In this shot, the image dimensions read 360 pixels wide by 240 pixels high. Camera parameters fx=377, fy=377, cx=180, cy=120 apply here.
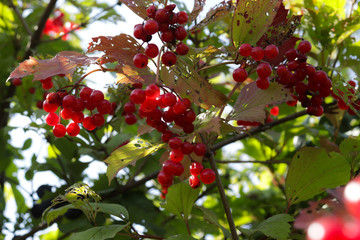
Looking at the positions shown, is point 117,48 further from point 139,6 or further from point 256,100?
point 256,100

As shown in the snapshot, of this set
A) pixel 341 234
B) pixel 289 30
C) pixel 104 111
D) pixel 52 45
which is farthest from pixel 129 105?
pixel 52 45

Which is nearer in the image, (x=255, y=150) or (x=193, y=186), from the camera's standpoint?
(x=193, y=186)

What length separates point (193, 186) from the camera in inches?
41.5

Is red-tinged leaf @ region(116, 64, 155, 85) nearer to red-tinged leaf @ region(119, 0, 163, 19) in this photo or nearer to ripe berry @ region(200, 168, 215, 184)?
red-tinged leaf @ region(119, 0, 163, 19)

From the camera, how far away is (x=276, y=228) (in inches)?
40.2

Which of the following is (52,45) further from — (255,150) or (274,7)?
(274,7)

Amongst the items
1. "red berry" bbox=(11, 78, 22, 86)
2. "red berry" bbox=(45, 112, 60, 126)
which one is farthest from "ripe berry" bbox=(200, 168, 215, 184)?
"red berry" bbox=(11, 78, 22, 86)

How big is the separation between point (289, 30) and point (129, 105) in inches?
22.7

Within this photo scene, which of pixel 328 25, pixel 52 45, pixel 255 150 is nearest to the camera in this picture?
pixel 328 25

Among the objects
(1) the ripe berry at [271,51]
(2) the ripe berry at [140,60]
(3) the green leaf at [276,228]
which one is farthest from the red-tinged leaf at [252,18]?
(3) the green leaf at [276,228]

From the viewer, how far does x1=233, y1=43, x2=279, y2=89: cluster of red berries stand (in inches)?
38.9

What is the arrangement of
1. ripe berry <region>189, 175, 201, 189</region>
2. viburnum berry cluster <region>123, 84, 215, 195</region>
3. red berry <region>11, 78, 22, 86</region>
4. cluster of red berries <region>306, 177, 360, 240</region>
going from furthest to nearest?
red berry <region>11, 78, 22, 86</region> → ripe berry <region>189, 175, 201, 189</region> → viburnum berry cluster <region>123, 84, 215, 195</region> → cluster of red berries <region>306, 177, 360, 240</region>

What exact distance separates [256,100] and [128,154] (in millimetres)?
384

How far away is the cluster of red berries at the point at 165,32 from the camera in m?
0.97
